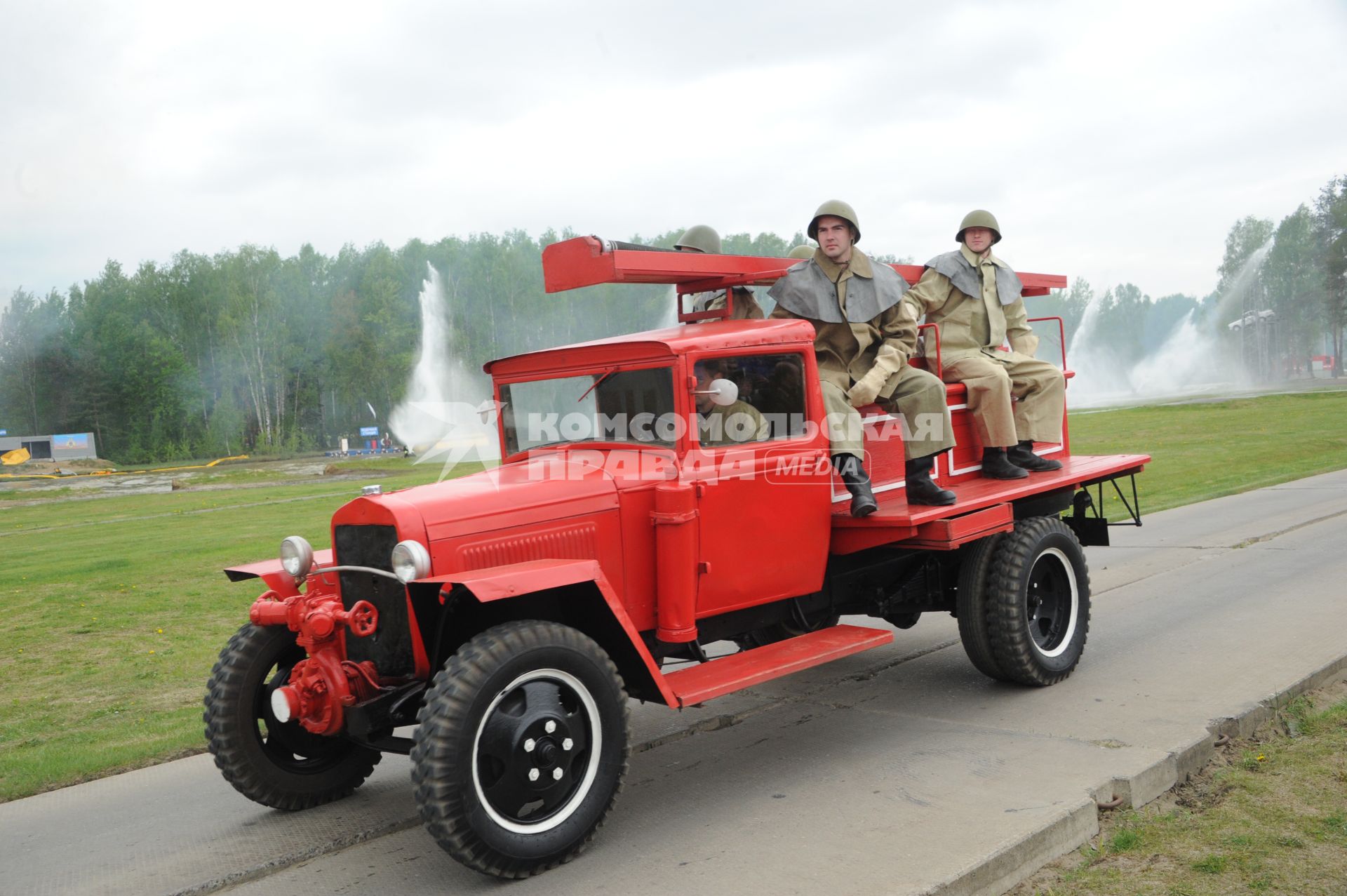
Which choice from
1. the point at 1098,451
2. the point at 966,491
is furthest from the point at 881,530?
the point at 1098,451

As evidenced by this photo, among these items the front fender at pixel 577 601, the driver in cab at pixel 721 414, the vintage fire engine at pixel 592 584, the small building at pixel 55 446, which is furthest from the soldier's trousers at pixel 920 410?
the small building at pixel 55 446

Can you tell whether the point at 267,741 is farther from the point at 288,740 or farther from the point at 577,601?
the point at 577,601

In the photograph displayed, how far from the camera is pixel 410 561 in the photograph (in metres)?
4.19

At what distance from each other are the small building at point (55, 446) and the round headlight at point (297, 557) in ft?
172

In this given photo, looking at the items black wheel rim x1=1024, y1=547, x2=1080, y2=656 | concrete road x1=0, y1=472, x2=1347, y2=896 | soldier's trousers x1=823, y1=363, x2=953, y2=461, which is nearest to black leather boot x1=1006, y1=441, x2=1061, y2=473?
black wheel rim x1=1024, y1=547, x2=1080, y2=656

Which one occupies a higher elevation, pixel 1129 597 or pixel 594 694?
pixel 594 694

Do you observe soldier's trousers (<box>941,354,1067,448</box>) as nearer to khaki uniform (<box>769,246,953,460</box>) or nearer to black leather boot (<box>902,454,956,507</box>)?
khaki uniform (<box>769,246,953,460</box>)

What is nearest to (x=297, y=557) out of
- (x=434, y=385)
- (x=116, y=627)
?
(x=116, y=627)

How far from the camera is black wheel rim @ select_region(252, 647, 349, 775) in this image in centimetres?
488

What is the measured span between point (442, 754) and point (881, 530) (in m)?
2.90

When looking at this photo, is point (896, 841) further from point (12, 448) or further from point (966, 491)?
point (12, 448)

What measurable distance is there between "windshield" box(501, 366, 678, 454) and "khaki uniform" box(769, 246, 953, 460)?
1.24 metres

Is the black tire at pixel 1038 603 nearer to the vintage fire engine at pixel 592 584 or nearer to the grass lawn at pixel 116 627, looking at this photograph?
the vintage fire engine at pixel 592 584

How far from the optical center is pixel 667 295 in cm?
4966
